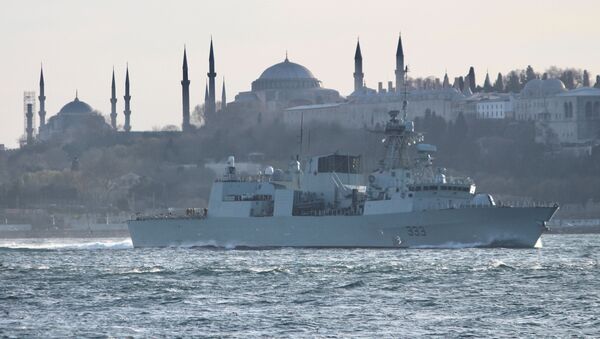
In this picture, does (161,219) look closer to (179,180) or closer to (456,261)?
(456,261)

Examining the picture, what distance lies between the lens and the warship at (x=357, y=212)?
286ft

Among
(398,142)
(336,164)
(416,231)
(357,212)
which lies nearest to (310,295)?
(416,231)

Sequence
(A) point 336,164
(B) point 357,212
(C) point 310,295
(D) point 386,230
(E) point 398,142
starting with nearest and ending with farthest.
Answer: (C) point 310,295 → (D) point 386,230 → (B) point 357,212 → (E) point 398,142 → (A) point 336,164

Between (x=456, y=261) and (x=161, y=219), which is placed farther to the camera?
(x=161, y=219)

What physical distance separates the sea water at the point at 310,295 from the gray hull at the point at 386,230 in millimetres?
1941

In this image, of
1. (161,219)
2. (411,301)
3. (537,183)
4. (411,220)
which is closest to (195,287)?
(411,301)

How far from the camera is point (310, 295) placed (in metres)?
60.0

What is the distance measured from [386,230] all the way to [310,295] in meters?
29.2

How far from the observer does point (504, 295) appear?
5950 centimetres

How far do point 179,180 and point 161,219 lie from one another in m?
86.4

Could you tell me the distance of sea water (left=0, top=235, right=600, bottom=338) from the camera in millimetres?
50906

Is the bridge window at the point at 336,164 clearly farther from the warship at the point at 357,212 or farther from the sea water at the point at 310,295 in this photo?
the sea water at the point at 310,295

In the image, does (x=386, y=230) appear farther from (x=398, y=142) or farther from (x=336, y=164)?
(x=336, y=164)

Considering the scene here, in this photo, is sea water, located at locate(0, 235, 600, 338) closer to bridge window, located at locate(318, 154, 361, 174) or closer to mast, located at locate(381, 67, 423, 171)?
mast, located at locate(381, 67, 423, 171)
